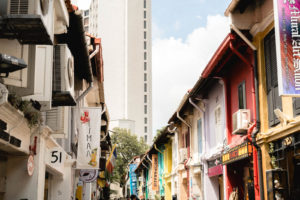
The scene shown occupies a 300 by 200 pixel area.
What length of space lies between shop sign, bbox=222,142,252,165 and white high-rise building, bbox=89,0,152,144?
7442 centimetres

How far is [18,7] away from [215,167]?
39.0 ft

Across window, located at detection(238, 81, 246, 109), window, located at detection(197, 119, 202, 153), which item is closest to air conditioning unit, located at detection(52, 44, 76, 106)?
window, located at detection(238, 81, 246, 109)

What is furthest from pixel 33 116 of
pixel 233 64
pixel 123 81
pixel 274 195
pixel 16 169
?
pixel 123 81

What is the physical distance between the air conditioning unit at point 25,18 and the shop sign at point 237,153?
257 inches

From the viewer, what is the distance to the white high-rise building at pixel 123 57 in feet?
296

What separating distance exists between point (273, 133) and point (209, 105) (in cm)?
778

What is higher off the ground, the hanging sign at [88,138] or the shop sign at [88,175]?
the hanging sign at [88,138]

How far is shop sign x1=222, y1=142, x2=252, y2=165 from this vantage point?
11.7m

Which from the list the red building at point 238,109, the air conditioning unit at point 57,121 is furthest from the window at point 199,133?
the air conditioning unit at point 57,121

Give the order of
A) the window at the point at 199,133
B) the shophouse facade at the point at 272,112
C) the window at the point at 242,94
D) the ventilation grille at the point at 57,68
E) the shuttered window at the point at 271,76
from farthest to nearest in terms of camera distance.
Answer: the window at the point at 199,133 < the window at the point at 242,94 < the shuttered window at the point at 271,76 < the shophouse facade at the point at 272,112 < the ventilation grille at the point at 57,68

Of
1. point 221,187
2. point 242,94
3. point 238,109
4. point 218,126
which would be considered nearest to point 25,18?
point 242,94

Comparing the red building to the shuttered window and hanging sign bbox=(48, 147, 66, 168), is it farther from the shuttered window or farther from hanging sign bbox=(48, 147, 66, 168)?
hanging sign bbox=(48, 147, 66, 168)

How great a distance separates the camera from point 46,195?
14.3m

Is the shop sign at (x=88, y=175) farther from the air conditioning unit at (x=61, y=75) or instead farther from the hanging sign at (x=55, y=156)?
the air conditioning unit at (x=61, y=75)
